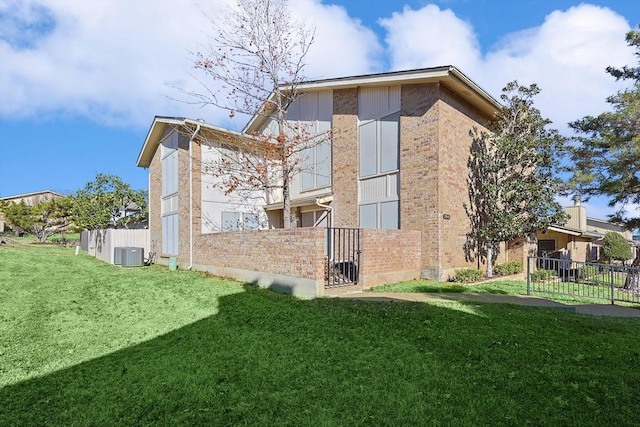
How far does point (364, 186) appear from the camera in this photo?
12586 millimetres

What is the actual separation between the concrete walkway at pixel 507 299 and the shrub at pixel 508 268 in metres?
3.93

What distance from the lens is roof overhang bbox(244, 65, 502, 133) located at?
10281 millimetres

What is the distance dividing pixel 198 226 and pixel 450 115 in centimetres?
1022

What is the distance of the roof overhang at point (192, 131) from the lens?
13.6m

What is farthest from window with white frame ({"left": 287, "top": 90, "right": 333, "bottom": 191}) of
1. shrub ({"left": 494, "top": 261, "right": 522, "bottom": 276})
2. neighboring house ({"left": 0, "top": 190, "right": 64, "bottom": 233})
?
neighboring house ({"left": 0, "top": 190, "right": 64, "bottom": 233})

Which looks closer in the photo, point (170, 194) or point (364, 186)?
point (364, 186)

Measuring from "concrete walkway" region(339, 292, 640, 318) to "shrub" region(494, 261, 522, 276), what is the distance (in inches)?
155

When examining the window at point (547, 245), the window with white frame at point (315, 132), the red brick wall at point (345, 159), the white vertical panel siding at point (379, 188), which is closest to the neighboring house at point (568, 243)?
the window at point (547, 245)

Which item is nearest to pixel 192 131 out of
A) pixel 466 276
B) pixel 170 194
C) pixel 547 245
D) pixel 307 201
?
pixel 170 194

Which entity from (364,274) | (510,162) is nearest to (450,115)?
(510,162)

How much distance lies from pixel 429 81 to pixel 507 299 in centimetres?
688

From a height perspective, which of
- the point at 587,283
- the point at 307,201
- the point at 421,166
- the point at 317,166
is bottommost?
the point at 587,283

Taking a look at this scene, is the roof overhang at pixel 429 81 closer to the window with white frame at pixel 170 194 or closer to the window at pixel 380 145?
the window at pixel 380 145

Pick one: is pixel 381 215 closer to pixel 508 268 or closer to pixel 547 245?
pixel 508 268
